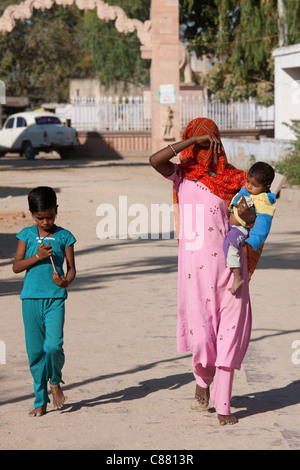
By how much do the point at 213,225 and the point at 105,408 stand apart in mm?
1281

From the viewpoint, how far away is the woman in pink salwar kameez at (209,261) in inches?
192

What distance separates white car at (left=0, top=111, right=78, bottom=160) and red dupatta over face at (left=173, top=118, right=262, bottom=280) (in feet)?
94.1

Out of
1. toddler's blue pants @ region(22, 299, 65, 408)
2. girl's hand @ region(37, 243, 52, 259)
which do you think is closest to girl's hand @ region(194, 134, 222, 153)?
girl's hand @ region(37, 243, 52, 259)

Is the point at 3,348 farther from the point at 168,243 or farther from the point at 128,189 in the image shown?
the point at 128,189

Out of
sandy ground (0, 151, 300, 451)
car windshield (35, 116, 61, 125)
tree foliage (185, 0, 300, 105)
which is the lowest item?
sandy ground (0, 151, 300, 451)

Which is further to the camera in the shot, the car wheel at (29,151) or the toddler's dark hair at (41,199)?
the car wheel at (29,151)

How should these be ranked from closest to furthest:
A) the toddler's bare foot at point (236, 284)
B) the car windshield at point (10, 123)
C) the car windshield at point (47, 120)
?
the toddler's bare foot at point (236, 284) → the car windshield at point (47, 120) → the car windshield at point (10, 123)

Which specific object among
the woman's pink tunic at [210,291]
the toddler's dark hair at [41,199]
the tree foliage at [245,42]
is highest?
the tree foliage at [245,42]

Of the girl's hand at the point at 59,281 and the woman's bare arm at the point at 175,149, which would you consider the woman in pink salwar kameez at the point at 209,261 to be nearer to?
the woman's bare arm at the point at 175,149

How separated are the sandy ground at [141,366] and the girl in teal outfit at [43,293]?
0.31 metres

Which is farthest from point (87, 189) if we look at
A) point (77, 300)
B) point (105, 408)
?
point (105, 408)

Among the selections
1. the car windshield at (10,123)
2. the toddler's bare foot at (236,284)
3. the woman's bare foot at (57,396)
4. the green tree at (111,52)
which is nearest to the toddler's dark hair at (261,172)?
the toddler's bare foot at (236,284)

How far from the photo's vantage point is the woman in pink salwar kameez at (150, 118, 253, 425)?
489cm

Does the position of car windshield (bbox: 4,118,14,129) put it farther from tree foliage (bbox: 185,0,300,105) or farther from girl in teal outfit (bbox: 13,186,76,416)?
girl in teal outfit (bbox: 13,186,76,416)
